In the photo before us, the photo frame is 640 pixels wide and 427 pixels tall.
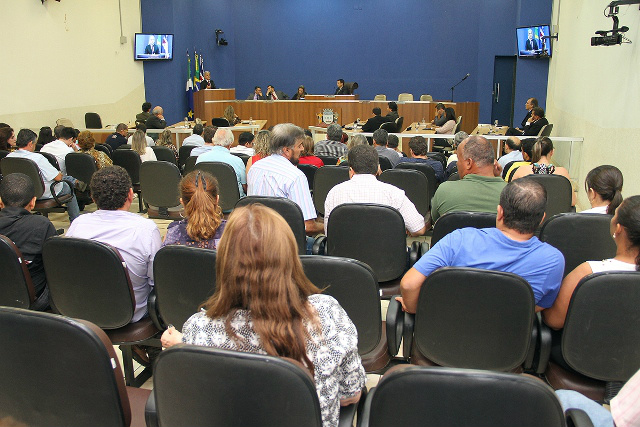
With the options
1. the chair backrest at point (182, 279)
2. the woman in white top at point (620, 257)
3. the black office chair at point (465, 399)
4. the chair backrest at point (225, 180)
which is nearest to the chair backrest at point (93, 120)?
the chair backrest at point (225, 180)

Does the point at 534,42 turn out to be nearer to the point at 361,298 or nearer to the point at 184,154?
the point at 184,154

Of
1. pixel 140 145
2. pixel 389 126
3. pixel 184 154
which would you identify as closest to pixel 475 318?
pixel 140 145

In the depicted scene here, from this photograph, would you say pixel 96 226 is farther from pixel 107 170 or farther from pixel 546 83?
pixel 546 83

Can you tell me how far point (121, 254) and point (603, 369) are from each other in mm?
2120

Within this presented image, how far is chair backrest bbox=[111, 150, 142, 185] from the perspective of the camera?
6281 millimetres

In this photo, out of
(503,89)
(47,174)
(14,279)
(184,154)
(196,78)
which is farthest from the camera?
(503,89)

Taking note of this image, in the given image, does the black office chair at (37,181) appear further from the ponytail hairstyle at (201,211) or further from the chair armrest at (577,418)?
the chair armrest at (577,418)

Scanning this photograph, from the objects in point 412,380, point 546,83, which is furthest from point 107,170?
point 546,83

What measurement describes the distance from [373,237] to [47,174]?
3.87 metres

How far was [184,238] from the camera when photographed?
2.66 m

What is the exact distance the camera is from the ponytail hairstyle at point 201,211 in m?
2.60

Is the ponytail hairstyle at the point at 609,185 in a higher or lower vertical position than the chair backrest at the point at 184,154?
higher

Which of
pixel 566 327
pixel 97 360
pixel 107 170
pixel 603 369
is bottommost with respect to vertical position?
pixel 603 369

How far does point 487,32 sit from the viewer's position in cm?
1507
